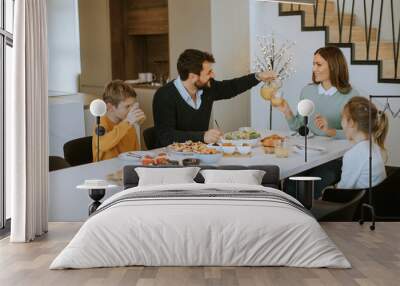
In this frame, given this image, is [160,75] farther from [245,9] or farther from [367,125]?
[367,125]

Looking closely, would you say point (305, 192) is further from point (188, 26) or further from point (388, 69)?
point (188, 26)

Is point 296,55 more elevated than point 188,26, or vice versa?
point 188,26

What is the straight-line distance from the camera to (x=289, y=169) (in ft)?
22.0

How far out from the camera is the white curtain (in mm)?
6062

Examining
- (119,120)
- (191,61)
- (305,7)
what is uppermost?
(305,7)

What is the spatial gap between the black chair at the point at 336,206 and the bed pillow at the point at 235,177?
684 millimetres

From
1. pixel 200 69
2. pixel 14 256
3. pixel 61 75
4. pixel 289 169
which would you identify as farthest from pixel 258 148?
pixel 14 256

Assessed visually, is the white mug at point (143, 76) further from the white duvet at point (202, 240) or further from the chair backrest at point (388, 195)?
the chair backrest at point (388, 195)

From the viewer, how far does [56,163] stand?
22.9 ft

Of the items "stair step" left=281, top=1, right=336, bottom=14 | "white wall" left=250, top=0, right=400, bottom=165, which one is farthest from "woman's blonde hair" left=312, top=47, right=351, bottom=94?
"stair step" left=281, top=1, right=336, bottom=14

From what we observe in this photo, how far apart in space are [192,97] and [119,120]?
2.12 ft

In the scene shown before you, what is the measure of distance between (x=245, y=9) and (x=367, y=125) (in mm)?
1386

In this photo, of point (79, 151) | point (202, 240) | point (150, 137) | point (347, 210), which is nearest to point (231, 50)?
point (150, 137)

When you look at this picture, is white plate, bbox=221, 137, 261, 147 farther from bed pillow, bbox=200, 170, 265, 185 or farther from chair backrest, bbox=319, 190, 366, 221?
chair backrest, bbox=319, 190, 366, 221
